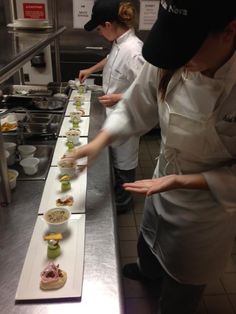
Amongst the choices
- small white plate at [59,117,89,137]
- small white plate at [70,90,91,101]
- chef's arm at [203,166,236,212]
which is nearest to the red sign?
small white plate at [70,90,91,101]

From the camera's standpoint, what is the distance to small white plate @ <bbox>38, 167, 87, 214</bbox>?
1290mm

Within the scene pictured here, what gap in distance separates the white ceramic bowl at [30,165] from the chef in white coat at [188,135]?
0.46 meters

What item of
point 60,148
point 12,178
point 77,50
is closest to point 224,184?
point 12,178

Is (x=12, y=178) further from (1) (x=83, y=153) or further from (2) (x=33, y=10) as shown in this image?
(2) (x=33, y=10)

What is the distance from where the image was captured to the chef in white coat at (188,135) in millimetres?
755

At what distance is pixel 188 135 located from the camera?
3.49ft

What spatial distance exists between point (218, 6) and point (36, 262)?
93 centimetres

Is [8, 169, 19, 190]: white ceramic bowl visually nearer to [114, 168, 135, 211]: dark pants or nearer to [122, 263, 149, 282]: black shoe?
[122, 263, 149, 282]: black shoe

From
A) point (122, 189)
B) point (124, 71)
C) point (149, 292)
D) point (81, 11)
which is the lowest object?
point (149, 292)

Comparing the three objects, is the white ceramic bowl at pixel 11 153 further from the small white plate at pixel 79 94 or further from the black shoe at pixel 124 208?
the black shoe at pixel 124 208

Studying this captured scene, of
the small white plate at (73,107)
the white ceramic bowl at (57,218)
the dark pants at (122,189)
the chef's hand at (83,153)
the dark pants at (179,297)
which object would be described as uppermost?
the chef's hand at (83,153)

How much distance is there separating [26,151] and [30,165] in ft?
0.58

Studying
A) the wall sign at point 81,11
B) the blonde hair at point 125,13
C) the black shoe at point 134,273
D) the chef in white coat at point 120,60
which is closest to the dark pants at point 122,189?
the chef in white coat at point 120,60

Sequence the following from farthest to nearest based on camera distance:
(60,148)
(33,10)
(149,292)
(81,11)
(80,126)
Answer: (81,11), (33,10), (80,126), (149,292), (60,148)
